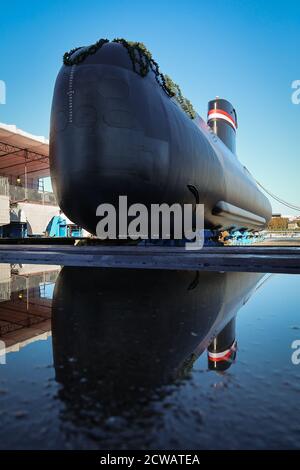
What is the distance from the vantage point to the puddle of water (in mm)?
882

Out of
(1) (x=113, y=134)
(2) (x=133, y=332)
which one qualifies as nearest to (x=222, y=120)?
(1) (x=113, y=134)

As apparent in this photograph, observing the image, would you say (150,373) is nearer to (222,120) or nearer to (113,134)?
(113,134)

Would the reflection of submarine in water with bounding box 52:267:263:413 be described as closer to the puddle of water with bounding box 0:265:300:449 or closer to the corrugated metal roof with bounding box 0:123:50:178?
the puddle of water with bounding box 0:265:300:449

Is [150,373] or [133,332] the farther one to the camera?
[133,332]

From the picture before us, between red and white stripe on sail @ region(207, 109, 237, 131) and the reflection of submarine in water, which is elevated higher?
red and white stripe on sail @ region(207, 109, 237, 131)

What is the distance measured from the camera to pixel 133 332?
193cm

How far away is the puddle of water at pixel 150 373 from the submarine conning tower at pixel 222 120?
47.9ft

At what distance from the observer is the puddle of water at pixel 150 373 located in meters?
0.88

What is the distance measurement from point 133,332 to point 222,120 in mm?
A: 16274

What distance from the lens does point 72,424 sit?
0.91 metres

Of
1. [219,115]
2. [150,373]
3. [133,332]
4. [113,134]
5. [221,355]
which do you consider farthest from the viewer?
[219,115]

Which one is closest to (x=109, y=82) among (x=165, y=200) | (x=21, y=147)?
(x=165, y=200)

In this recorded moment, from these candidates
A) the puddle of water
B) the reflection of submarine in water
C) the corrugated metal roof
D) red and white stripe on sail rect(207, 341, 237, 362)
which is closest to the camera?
the puddle of water

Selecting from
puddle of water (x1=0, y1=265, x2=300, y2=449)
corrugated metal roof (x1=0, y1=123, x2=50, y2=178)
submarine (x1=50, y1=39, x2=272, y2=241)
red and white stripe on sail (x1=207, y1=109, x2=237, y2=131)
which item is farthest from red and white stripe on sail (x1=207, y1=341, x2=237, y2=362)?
corrugated metal roof (x1=0, y1=123, x2=50, y2=178)
